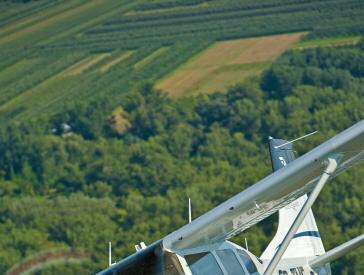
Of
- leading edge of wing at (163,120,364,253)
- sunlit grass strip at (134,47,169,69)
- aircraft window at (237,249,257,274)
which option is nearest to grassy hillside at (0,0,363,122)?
sunlit grass strip at (134,47,169,69)

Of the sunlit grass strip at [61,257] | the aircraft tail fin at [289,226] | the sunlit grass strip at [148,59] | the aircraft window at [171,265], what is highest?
the aircraft window at [171,265]

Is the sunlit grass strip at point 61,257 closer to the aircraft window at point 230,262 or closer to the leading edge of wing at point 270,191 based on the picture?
the aircraft window at point 230,262

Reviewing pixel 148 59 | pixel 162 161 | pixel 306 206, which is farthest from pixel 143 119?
pixel 306 206

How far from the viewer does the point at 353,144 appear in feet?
77.6

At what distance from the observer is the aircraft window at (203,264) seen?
24.2 meters

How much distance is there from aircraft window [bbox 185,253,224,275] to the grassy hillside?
337 ft

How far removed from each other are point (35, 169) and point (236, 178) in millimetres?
33569

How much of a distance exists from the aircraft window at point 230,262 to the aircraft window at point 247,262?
34 cm

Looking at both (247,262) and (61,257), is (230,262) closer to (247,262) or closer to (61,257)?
(247,262)

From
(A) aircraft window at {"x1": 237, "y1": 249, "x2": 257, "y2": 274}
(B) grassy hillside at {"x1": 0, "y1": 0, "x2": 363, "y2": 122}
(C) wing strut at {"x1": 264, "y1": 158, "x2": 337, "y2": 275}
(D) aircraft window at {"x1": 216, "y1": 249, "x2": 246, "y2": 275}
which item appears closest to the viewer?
(C) wing strut at {"x1": 264, "y1": 158, "x2": 337, "y2": 275}

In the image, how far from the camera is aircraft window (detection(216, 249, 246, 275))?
25188mm

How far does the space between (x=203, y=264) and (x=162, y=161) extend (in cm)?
Result: 7274

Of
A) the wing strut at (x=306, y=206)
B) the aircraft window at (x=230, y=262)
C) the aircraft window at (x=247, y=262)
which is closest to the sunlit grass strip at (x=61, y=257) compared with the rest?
the aircraft window at (x=247, y=262)

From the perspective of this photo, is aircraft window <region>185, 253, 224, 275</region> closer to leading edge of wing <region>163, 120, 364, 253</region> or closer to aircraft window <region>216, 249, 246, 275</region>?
leading edge of wing <region>163, 120, 364, 253</region>
